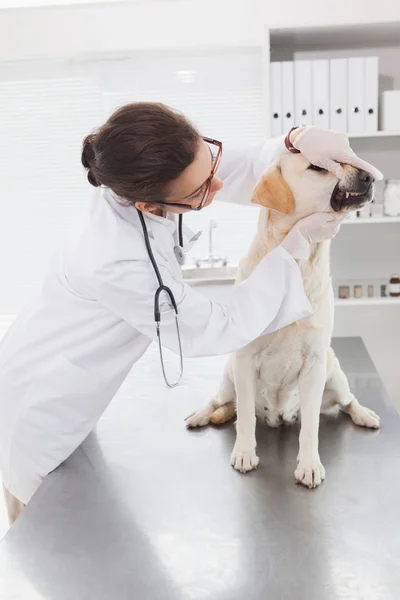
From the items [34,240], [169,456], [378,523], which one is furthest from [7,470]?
[34,240]

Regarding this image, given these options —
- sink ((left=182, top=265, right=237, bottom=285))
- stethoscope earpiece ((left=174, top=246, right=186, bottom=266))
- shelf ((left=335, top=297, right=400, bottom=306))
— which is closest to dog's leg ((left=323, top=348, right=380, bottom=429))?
stethoscope earpiece ((left=174, top=246, right=186, bottom=266))

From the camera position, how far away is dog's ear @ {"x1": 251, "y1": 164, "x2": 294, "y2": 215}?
1.11 metres

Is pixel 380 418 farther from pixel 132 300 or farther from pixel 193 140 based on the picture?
pixel 193 140

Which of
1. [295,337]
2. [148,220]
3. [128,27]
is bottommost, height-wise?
[295,337]

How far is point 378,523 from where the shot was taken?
1.01 m

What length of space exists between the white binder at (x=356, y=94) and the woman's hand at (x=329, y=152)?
5.96 ft

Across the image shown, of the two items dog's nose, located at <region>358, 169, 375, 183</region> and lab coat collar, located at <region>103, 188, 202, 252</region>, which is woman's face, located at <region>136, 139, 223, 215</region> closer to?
lab coat collar, located at <region>103, 188, 202, 252</region>

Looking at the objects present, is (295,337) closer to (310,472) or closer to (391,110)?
(310,472)

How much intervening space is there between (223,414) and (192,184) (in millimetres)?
588

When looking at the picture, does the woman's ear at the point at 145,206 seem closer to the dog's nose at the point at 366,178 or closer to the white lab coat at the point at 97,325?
the white lab coat at the point at 97,325

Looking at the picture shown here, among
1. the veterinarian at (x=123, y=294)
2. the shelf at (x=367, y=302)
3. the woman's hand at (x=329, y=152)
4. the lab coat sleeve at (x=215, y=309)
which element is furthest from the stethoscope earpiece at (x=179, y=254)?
the shelf at (x=367, y=302)

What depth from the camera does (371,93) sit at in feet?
9.07

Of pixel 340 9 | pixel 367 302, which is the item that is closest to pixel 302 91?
pixel 340 9

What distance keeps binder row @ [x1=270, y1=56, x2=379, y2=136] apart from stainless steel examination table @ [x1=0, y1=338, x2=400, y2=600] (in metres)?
1.72
